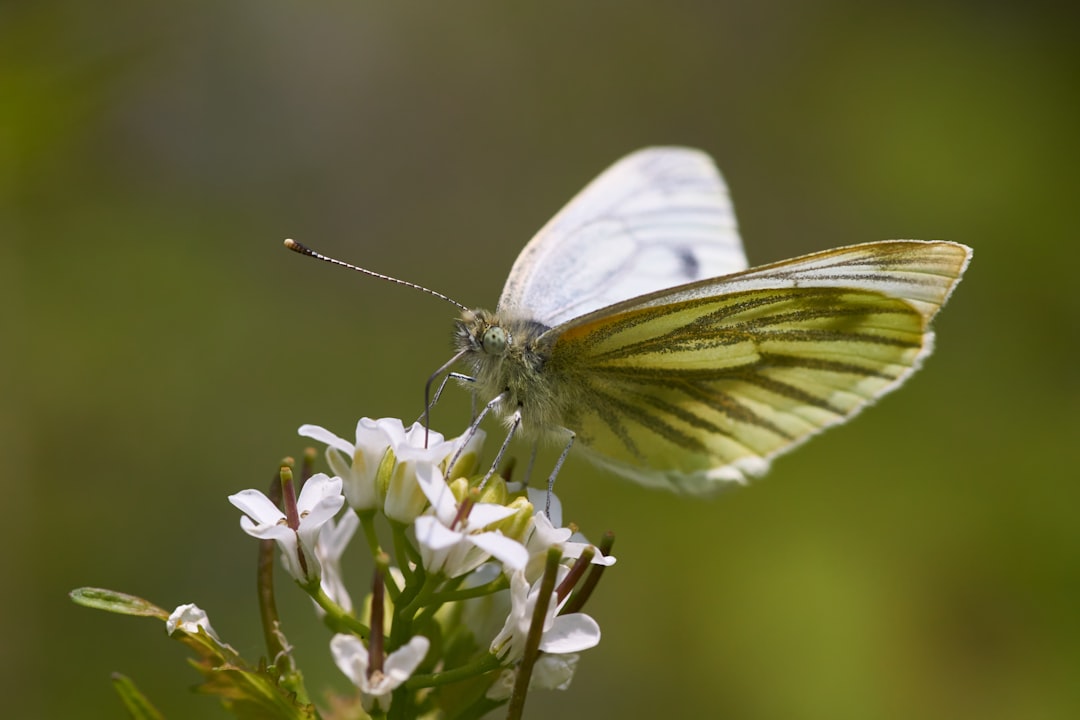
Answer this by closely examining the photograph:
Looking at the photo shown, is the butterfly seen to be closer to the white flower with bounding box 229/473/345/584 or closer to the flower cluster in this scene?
the flower cluster

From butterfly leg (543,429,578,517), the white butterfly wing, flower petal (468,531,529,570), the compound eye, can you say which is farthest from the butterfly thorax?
flower petal (468,531,529,570)

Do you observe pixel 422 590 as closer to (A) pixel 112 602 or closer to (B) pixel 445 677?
(B) pixel 445 677

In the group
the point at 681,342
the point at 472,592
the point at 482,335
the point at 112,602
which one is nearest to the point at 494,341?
the point at 482,335

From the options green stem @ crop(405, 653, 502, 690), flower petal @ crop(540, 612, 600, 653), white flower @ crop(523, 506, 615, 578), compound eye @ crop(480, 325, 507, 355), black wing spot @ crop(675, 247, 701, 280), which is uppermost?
black wing spot @ crop(675, 247, 701, 280)

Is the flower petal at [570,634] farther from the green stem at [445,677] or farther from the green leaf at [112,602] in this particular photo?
the green leaf at [112,602]

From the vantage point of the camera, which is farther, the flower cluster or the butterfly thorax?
the butterfly thorax

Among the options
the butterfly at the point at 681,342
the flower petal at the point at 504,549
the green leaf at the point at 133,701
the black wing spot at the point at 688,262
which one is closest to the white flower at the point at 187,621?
the green leaf at the point at 133,701

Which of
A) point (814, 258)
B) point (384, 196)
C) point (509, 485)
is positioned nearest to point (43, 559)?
point (509, 485)
